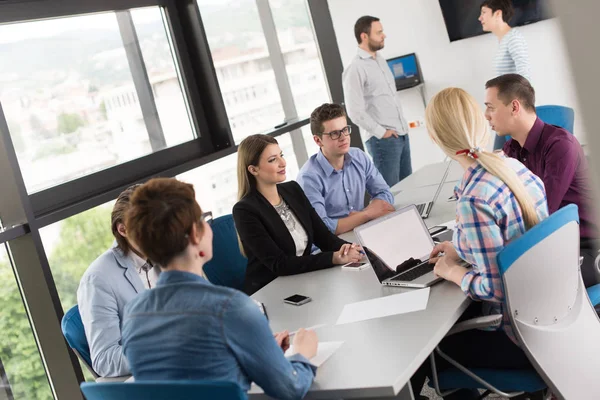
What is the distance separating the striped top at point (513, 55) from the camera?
18.2ft

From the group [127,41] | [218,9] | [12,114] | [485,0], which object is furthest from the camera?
[485,0]

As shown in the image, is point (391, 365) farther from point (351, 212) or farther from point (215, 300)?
point (351, 212)

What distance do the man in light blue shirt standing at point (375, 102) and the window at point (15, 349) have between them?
308 centimetres

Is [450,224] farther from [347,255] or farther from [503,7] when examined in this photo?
[503,7]

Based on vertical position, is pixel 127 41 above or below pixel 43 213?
above

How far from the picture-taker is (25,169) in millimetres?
3582

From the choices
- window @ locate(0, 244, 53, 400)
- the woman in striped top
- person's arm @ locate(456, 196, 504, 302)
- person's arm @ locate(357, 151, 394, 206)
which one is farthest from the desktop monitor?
person's arm @ locate(456, 196, 504, 302)

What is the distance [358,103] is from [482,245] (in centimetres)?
357

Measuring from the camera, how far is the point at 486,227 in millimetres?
2006

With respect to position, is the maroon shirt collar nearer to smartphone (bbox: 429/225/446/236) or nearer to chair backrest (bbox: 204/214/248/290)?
smartphone (bbox: 429/225/446/236)

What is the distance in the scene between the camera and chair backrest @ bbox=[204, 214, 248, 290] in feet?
10.2

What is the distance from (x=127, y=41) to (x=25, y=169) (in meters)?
1.28

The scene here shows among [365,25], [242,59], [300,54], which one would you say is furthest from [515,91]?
[300,54]

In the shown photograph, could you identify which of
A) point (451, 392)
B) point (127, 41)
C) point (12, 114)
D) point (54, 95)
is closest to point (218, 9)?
point (127, 41)
